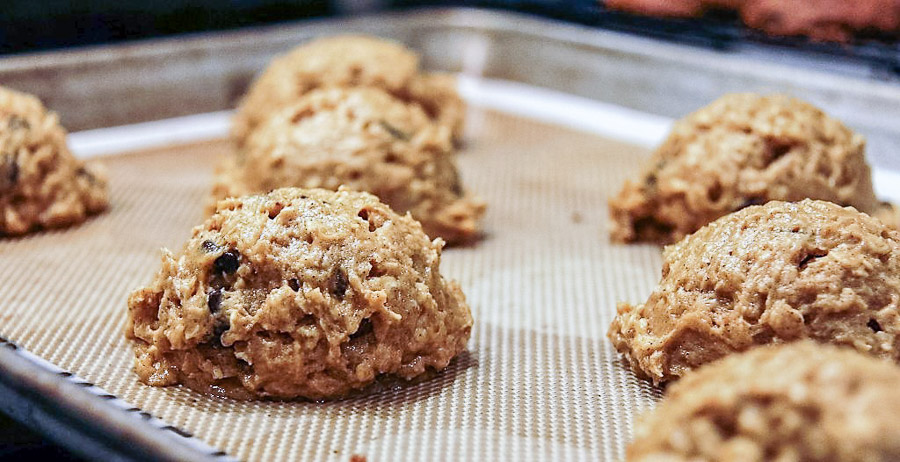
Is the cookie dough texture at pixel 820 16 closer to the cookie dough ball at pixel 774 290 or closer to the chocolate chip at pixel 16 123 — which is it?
the cookie dough ball at pixel 774 290

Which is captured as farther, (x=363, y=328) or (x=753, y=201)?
(x=753, y=201)

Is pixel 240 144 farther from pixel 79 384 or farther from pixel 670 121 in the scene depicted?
pixel 79 384

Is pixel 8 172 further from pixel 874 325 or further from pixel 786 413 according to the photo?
pixel 786 413

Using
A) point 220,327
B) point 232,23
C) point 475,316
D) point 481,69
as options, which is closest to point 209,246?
point 220,327

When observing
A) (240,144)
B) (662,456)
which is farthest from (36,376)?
(240,144)

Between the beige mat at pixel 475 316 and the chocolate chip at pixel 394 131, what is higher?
the chocolate chip at pixel 394 131

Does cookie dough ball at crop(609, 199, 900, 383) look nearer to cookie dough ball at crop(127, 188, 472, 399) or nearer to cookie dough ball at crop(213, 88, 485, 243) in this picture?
cookie dough ball at crop(127, 188, 472, 399)

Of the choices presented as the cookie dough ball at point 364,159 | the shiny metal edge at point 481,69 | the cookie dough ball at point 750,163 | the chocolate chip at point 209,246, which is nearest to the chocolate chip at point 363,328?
the chocolate chip at point 209,246
